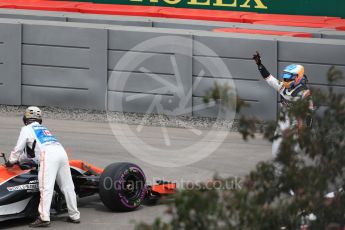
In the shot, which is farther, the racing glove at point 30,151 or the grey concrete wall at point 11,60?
the grey concrete wall at point 11,60

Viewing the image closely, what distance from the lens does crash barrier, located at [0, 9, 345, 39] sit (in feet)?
65.5

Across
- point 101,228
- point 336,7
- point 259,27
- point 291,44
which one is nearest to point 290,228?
point 101,228

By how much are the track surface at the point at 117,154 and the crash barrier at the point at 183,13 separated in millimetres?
5132

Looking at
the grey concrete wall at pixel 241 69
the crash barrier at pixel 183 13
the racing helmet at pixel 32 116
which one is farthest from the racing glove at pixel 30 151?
the crash barrier at pixel 183 13

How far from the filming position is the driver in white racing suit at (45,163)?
11.4 meters

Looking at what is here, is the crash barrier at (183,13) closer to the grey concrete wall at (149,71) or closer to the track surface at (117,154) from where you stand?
the grey concrete wall at (149,71)

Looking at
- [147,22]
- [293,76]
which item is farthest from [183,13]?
[293,76]

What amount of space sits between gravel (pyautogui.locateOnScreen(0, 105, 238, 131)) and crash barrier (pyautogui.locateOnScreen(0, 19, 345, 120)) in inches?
4.7

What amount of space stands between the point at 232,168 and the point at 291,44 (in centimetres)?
319

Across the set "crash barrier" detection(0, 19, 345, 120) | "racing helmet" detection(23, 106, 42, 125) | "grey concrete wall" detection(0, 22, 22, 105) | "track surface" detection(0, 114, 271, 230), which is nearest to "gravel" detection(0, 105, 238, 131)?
"crash barrier" detection(0, 19, 345, 120)

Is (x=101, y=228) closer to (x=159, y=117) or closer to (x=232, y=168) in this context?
(x=232, y=168)

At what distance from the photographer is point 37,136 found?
457 inches

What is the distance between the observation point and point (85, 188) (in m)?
12.3

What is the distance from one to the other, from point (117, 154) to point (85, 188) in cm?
352
